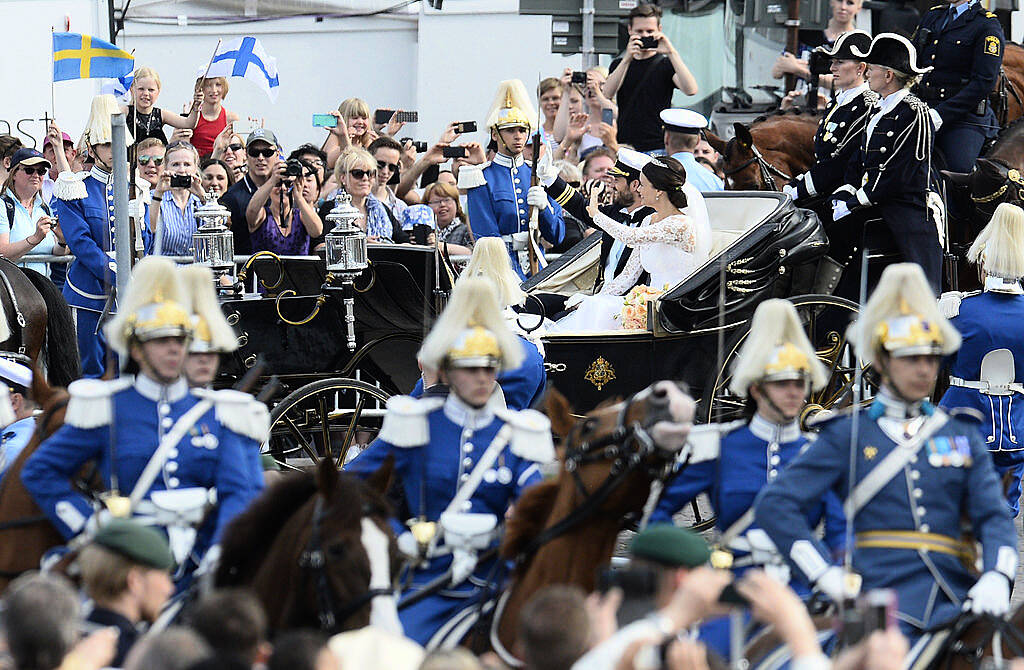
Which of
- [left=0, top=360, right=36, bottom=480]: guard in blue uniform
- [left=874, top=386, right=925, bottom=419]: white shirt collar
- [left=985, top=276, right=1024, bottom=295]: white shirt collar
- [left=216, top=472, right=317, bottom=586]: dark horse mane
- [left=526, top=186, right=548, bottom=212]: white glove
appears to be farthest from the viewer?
[left=526, top=186, right=548, bottom=212]: white glove

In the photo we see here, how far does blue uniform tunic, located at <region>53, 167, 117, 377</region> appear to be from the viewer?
10.6 metres

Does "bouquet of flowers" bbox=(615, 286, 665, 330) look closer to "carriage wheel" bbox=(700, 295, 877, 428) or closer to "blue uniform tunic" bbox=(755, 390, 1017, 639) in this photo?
"carriage wheel" bbox=(700, 295, 877, 428)

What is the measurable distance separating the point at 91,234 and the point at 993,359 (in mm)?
5175

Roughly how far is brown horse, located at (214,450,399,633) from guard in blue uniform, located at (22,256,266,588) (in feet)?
1.73

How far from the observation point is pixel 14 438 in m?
7.20

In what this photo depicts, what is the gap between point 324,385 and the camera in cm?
938

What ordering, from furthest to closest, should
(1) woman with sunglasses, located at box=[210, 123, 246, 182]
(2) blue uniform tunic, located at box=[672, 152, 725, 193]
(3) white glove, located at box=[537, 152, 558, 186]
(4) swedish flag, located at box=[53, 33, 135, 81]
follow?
(1) woman with sunglasses, located at box=[210, 123, 246, 182] < (3) white glove, located at box=[537, 152, 558, 186] < (2) blue uniform tunic, located at box=[672, 152, 725, 193] < (4) swedish flag, located at box=[53, 33, 135, 81]

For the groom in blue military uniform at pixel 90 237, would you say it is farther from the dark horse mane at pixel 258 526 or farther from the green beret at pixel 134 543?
the green beret at pixel 134 543

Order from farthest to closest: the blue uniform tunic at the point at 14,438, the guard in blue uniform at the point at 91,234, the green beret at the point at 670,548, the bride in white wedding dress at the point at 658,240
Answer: the guard in blue uniform at the point at 91,234 < the bride in white wedding dress at the point at 658,240 < the blue uniform tunic at the point at 14,438 < the green beret at the point at 670,548

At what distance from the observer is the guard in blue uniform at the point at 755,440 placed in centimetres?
570

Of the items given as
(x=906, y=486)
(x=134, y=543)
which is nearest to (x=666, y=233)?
(x=906, y=486)

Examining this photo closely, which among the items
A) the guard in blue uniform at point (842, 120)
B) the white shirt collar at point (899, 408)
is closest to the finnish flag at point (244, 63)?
the guard in blue uniform at point (842, 120)

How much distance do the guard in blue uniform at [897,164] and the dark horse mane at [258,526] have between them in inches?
232

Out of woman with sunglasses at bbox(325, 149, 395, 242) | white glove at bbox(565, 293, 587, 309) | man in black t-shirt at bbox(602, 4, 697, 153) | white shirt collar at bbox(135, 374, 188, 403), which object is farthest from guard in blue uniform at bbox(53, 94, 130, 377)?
white shirt collar at bbox(135, 374, 188, 403)
